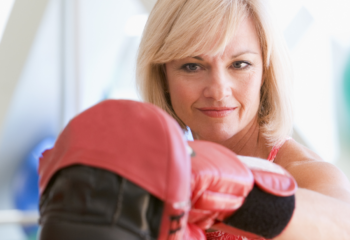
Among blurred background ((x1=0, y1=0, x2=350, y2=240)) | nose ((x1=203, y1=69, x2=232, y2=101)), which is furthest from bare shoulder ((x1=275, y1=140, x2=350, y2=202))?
blurred background ((x1=0, y1=0, x2=350, y2=240))

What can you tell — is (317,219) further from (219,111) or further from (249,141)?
(249,141)

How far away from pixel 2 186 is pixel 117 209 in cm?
256

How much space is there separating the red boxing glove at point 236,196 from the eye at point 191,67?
0.51 m

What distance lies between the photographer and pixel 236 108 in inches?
42.3

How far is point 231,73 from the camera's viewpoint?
1.03 metres

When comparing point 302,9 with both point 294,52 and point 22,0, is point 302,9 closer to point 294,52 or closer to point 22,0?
point 294,52

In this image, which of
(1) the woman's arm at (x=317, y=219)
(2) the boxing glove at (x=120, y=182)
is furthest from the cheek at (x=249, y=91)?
(2) the boxing glove at (x=120, y=182)

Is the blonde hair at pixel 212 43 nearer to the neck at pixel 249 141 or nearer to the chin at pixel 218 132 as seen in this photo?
the neck at pixel 249 141

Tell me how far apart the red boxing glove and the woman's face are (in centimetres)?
45

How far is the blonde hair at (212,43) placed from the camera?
1.00m

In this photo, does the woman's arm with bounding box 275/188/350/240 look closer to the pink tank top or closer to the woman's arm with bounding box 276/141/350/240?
the woman's arm with bounding box 276/141/350/240

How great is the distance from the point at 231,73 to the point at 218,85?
0.20ft

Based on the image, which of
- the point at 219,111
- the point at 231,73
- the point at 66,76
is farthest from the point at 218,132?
the point at 66,76

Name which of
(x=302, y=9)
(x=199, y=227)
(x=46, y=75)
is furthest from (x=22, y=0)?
(x=199, y=227)
